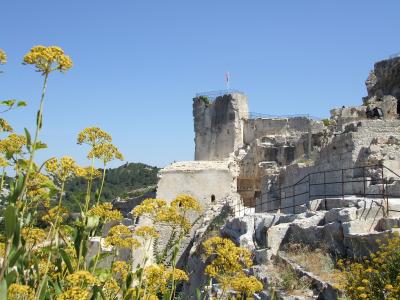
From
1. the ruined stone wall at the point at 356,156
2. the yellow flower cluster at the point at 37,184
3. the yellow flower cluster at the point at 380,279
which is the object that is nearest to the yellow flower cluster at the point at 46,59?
the yellow flower cluster at the point at 37,184

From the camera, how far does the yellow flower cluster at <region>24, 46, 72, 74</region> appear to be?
97.6 inches

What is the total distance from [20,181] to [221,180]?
19261mm

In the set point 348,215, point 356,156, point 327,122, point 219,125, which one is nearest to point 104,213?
point 348,215

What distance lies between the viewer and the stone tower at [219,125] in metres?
30.7

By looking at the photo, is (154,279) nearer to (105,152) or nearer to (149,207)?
(149,207)

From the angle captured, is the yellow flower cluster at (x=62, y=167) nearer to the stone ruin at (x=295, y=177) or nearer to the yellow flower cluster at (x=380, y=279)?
the yellow flower cluster at (x=380, y=279)

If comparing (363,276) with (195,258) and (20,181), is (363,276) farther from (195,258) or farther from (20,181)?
(195,258)

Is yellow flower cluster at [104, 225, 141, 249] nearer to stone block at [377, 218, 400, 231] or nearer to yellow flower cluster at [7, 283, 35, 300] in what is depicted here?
yellow flower cluster at [7, 283, 35, 300]

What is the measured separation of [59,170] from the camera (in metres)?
3.34

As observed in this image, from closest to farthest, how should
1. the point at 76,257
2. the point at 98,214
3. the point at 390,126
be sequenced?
the point at 76,257 → the point at 98,214 → the point at 390,126

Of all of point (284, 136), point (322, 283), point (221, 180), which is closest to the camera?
point (322, 283)

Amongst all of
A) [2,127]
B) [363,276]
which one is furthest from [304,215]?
[2,127]

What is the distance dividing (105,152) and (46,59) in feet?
4.33

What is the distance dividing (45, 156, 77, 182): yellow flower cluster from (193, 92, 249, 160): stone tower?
27179 mm
